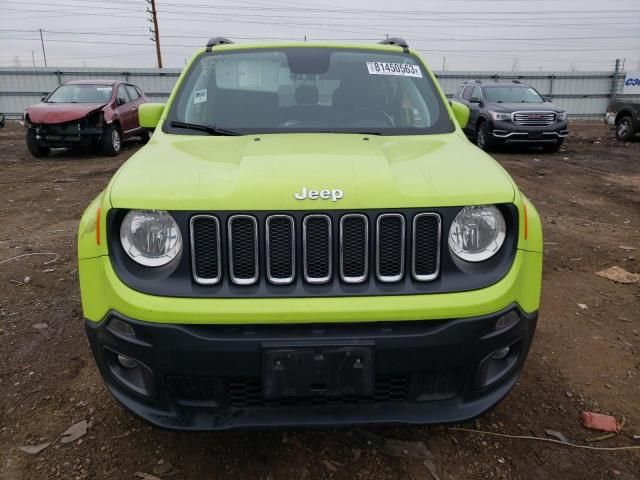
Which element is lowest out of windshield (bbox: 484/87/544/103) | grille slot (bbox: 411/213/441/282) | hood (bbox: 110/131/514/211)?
windshield (bbox: 484/87/544/103)

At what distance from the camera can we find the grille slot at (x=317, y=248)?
1.91m

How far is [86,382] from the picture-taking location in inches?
116

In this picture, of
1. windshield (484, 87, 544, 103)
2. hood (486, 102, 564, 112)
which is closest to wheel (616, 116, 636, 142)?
windshield (484, 87, 544, 103)

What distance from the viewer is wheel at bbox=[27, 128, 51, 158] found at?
11.7 m

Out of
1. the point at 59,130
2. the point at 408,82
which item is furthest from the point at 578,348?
the point at 59,130

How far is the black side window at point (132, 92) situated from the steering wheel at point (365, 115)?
11.7 meters

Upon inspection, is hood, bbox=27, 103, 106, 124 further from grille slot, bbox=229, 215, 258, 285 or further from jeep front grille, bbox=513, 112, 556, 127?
grille slot, bbox=229, 215, 258, 285

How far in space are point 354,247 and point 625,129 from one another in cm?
1592

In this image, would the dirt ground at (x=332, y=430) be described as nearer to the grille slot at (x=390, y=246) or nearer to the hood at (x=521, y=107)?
the grille slot at (x=390, y=246)

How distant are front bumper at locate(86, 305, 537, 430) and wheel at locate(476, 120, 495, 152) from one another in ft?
37.4

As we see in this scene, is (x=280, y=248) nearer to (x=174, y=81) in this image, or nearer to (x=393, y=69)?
(x=393, y=69)

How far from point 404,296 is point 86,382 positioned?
198 centimetres

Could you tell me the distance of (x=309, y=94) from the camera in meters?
3.20

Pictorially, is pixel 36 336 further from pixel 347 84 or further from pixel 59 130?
pixel 59 130
